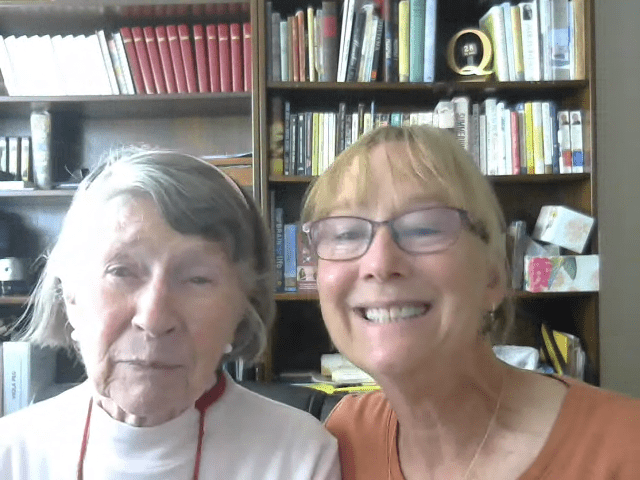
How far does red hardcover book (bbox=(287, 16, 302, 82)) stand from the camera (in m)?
2.03

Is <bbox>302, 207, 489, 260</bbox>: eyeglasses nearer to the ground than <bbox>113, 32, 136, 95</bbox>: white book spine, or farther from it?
nearer to the ground

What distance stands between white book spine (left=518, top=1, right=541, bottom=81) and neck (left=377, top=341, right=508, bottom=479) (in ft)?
4.65

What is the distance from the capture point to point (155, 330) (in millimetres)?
655

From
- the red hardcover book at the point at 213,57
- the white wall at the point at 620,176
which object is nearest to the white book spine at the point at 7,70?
the red hardcover book at the point at 213,57

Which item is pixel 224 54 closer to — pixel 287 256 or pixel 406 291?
pixel 287 256

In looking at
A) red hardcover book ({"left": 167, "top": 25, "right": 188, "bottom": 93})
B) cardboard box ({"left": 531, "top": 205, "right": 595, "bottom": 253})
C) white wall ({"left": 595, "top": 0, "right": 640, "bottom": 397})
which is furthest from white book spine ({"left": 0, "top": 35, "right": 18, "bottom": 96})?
white wall ({"left": 595, "top": 0, "right": 640, "bottom": 397})

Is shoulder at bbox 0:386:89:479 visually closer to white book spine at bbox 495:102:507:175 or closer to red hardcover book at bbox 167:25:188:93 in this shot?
red hardcover book at bbox 167:25:188:93

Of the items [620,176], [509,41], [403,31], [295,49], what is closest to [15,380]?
[295,49]

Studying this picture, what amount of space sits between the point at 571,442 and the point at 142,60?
183 centimetres

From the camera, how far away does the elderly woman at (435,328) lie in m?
0.80

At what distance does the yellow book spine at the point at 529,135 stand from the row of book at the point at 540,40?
0.10m

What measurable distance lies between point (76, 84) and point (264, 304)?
5.43 feet

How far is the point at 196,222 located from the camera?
0.69 meters

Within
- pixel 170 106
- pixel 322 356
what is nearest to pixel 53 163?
pixel 170 106
